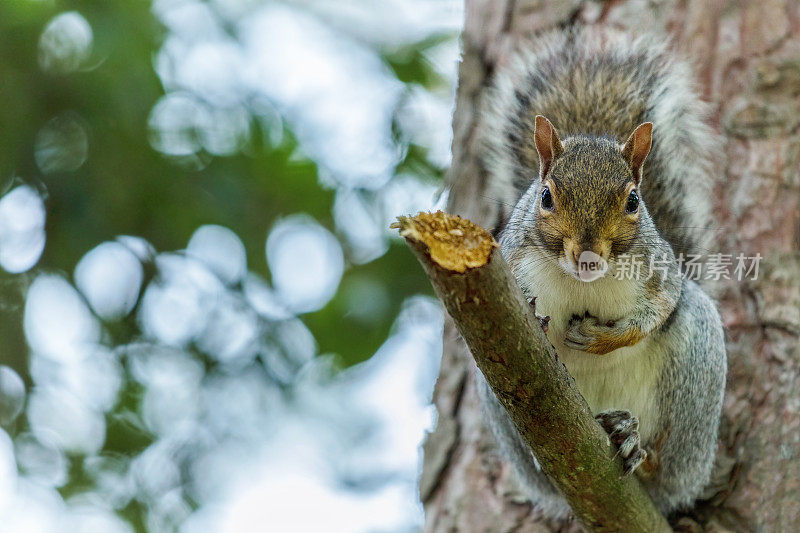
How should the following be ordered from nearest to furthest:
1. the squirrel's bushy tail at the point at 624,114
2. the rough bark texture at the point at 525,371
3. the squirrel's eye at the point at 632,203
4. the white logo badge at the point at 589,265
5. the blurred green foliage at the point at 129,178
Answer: the rough bark texture at the point at 525,371 → the white logo badge at the point at 589,265 → the squirrel's eye at the point at 632,203 → the squirrel's bushy tail at the point at 624,114 → the blurred green foliage at the point at 129,178

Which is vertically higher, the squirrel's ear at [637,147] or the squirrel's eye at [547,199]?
the squirrel's ear at [637,147]

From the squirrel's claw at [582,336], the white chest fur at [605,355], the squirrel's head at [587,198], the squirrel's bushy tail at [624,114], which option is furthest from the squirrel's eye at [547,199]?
the squirrel's bushy tail at [624,114]

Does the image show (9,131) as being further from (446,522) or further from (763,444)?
(763,444)

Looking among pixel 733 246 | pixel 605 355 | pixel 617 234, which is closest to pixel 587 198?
pixel 617 234

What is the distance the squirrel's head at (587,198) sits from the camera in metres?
1.65

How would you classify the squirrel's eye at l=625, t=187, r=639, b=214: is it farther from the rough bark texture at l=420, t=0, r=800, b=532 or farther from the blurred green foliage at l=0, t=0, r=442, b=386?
the blurred green foliage at l=0, t=0, r=442, b=386

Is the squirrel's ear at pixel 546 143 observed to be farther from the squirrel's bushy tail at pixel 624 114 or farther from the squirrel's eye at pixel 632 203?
the squirrel's bushy tail at pixel 624 114

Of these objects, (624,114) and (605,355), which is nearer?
(605,355)

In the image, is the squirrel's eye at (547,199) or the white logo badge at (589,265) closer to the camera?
the white logo badge at (589,265)

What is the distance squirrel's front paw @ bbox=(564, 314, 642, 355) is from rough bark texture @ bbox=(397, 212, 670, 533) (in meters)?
0.20

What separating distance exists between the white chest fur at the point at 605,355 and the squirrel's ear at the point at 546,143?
0.21 m

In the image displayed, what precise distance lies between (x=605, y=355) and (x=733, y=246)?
60 cm

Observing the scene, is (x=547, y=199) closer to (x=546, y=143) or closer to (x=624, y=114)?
(x=546, y=143)

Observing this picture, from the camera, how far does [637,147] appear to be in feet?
5.72
